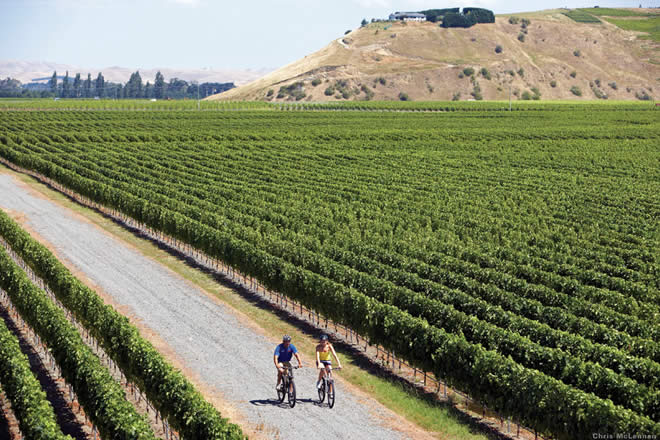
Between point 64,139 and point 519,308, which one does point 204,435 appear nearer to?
point 519,308

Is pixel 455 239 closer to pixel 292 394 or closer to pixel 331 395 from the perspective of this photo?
pixel 331 395

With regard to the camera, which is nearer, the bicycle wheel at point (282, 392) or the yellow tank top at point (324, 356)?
the yellow tank top at point (324, 356)

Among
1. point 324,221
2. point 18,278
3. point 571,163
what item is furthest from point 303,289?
→ point 571,163

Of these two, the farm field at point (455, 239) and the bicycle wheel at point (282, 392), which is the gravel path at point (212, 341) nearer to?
the bicycle wheel at point (282, 392)

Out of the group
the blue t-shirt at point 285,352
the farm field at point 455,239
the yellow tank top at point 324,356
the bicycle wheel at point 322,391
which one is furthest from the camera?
the bicycle wheel at point 322,391

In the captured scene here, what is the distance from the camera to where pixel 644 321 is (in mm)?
29719

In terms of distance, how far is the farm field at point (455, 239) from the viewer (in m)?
25.0

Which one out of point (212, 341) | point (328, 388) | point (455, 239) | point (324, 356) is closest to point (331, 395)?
point (328, 388)

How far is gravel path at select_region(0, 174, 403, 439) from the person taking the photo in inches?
953

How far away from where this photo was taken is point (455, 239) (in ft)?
153

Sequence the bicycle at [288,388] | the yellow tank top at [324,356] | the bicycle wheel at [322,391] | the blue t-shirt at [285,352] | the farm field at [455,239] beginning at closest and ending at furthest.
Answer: the blue t-shirt at [285,352], the yellow tank top at [324,356], the bicycle at [288,388], the farm field at [455,239], the bicycle wheel at [322,391]

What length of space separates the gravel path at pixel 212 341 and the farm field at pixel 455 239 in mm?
3311

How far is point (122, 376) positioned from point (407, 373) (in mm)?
11087

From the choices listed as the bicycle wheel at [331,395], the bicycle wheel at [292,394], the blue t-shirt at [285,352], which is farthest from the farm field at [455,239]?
the blue t-shirt at [285,352]
